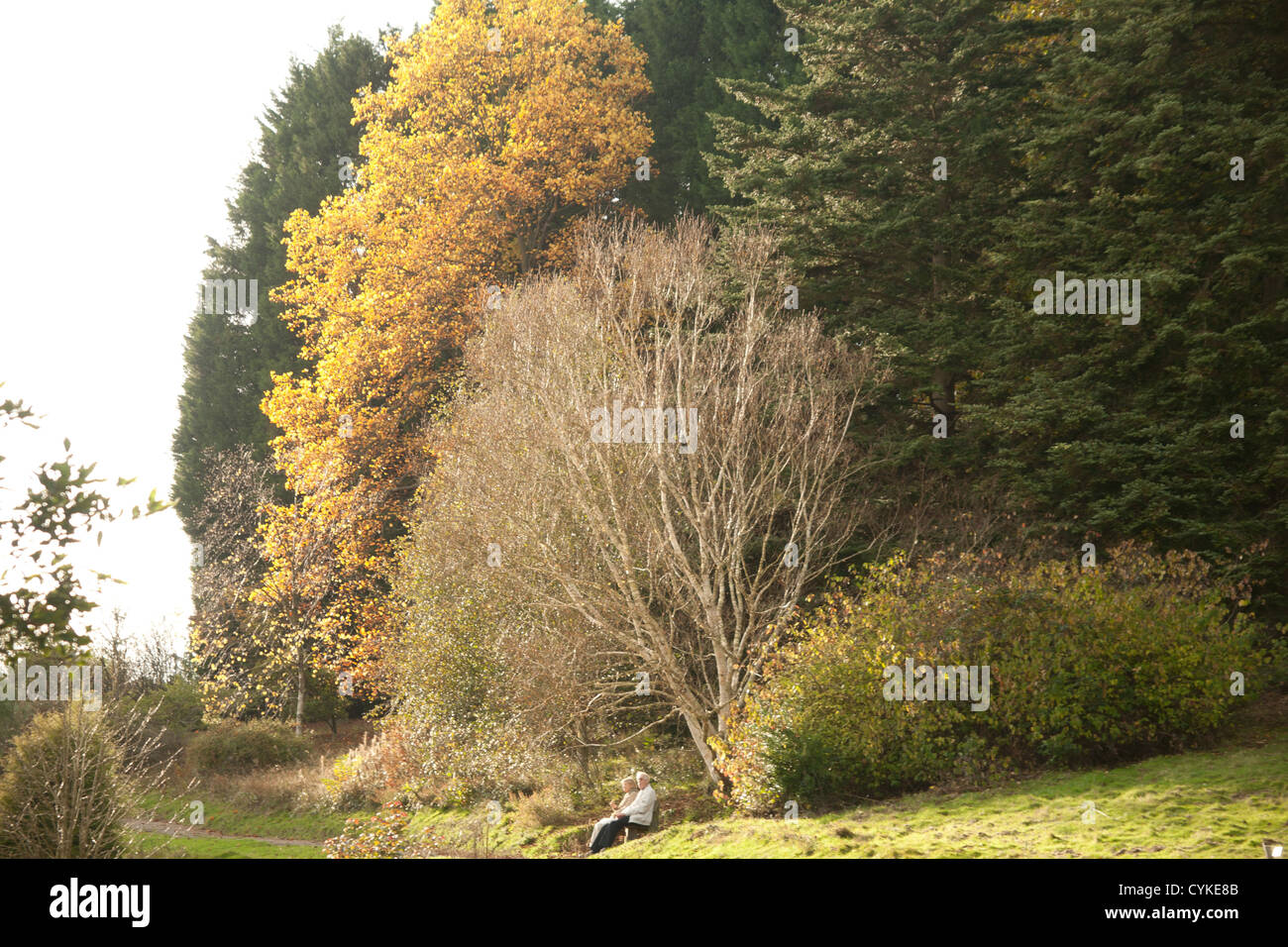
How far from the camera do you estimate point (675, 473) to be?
1280 cm

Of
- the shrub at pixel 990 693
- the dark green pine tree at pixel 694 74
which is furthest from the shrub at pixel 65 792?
the dark green pine tree at pixel 694 74

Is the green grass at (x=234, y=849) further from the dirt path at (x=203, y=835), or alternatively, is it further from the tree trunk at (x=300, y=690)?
the tree trunk at (x=300, y=690)

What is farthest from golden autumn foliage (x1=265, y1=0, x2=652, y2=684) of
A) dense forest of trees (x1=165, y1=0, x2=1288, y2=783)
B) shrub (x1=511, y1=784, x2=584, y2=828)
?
shrub (x1=511, y1=784, x2=584, y2=828)

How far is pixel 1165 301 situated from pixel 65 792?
47.9 ft

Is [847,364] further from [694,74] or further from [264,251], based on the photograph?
[264,251]

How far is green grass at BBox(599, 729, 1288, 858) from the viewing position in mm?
7379

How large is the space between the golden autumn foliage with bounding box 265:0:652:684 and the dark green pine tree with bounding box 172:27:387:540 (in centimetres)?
573

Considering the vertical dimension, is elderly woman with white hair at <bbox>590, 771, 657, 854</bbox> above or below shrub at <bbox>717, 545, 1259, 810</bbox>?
below

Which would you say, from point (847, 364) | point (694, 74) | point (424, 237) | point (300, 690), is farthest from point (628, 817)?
point (694, 74)

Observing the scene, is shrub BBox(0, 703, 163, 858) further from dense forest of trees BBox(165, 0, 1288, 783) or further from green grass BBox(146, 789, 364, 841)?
green grass BBox(146, 789, 364, 841)

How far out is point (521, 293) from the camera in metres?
19.7

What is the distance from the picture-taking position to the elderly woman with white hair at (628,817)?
10.5 m
